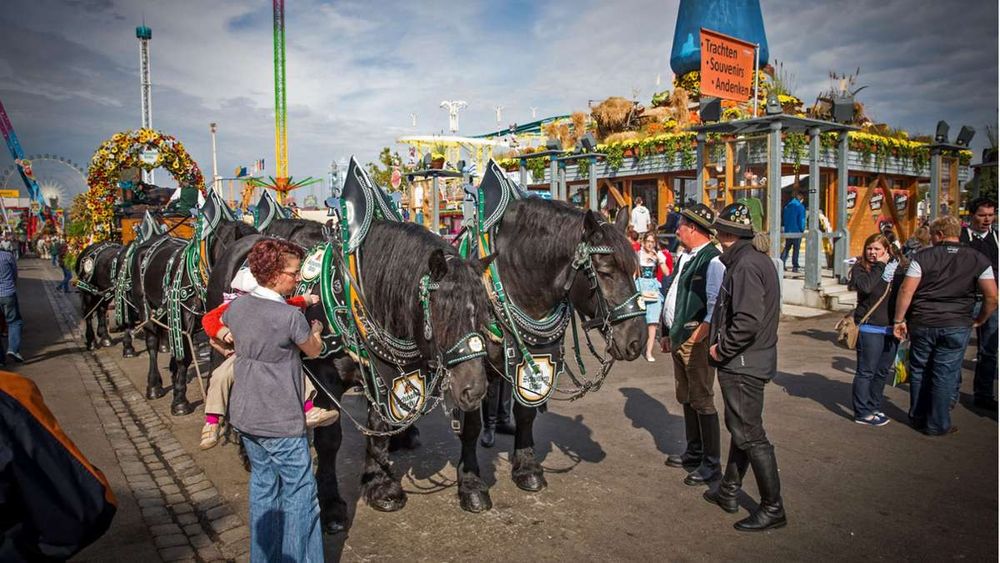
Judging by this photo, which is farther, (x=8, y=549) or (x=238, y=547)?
(x=238, y=547)

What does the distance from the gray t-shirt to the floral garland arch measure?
996 cm

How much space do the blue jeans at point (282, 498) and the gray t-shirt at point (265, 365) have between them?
3.7 inches

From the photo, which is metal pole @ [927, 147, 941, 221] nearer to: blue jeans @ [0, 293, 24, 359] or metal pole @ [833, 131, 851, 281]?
metal pole @ [833, 131, 851, 281]

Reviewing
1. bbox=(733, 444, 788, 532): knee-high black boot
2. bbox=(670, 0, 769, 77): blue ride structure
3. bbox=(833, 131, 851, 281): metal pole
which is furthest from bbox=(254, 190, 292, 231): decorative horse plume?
bbox=(670, 0, 769, 77): blue ride structure

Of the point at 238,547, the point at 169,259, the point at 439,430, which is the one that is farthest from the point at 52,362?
the point at 238,547

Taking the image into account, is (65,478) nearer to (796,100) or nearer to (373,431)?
(373,431)

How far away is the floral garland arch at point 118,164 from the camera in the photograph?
37.9ft

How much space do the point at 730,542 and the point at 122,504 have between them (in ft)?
12.6

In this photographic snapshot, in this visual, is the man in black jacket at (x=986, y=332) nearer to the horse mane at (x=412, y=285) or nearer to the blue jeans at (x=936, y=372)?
the blue jeans at (x=936, y=372)

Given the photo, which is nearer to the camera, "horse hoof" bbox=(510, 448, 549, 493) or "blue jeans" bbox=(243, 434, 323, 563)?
"blue jeans" bbox=(243, 434, 323, 563)

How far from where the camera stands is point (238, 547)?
3543 mm

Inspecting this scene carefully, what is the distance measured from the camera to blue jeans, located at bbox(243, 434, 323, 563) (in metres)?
2.86

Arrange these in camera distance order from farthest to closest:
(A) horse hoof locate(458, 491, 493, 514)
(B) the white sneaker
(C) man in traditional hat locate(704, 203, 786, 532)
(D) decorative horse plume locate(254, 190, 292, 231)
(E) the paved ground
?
(D) decorative horse plume locate(254, 190, 292, 231)
(A) horse hoof locate(458, 491, 493, 514)
(B) the white sneaker
(C) man in traditional hat locate(704, 203, 786, 532)
(E) the paved ground

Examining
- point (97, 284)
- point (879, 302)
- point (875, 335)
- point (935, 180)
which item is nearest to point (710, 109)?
point (879, 302)
